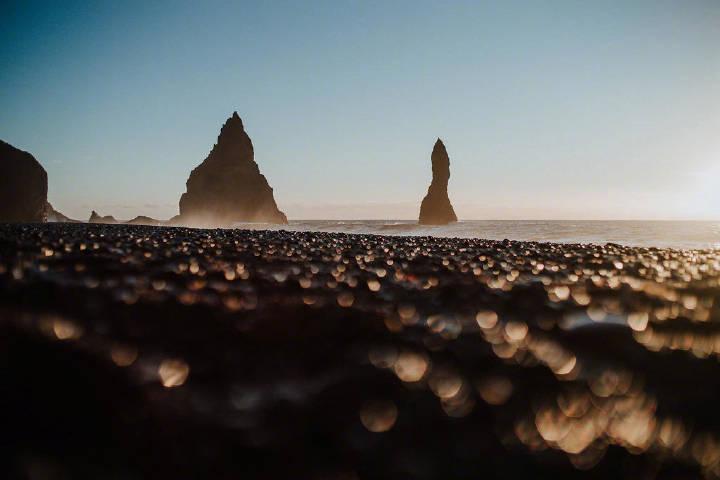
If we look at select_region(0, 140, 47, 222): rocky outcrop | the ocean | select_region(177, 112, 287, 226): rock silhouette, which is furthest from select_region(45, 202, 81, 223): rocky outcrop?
the ocean

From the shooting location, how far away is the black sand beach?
243 centimetres

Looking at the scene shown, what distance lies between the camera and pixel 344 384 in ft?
11.6

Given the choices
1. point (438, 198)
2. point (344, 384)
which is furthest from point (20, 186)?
point (438, 198)

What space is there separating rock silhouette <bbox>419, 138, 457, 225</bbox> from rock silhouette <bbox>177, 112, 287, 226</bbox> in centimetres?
5189

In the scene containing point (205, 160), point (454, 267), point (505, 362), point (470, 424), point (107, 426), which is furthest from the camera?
point (205, 160)

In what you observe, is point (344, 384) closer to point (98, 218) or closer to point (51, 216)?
point (51, 216)

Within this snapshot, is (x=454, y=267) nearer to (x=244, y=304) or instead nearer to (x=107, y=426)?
(x=244, y=304)

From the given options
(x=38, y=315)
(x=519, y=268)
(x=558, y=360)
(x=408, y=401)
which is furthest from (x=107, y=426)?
(x=519, y=268)

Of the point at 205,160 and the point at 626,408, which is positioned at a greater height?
the point at 205,160

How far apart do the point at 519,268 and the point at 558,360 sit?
28.5 ft

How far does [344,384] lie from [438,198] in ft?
402

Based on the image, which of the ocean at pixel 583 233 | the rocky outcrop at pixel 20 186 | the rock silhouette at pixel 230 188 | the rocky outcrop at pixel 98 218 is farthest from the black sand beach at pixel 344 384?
the rocky outcrop at pixel 98 218

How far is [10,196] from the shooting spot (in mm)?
68875

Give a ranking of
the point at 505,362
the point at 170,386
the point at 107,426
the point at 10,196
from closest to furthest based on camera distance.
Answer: the point at 107,426
the point at 170,386
the point at 505,362
the point at 10,196
